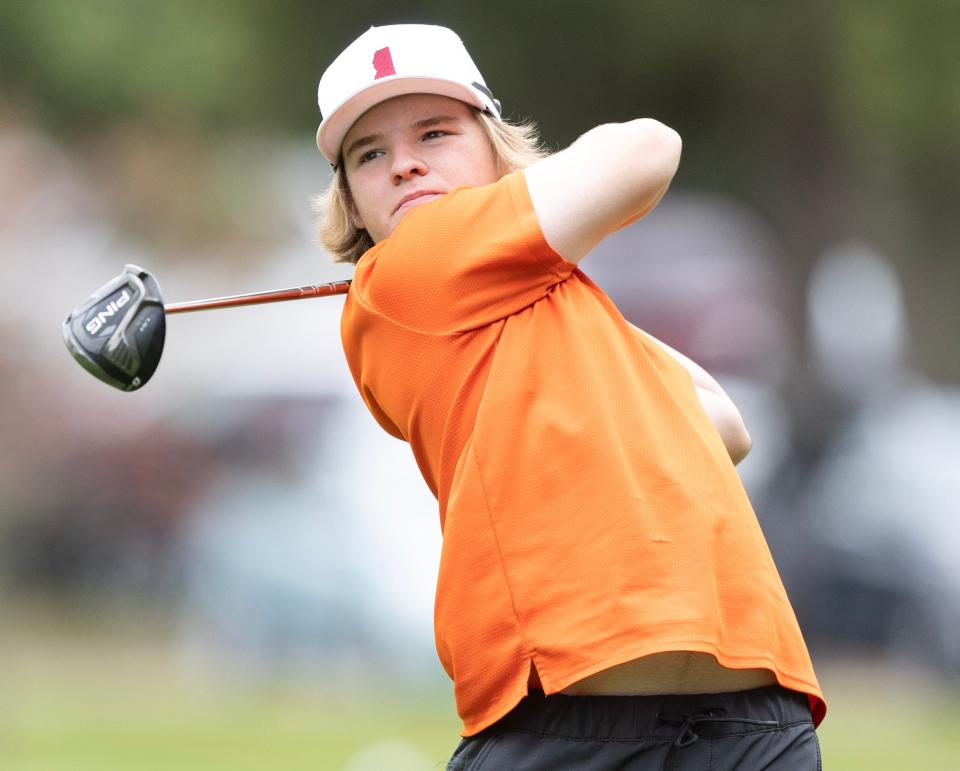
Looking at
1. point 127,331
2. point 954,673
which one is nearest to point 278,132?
point 954,673

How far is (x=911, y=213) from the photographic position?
13.4 metres

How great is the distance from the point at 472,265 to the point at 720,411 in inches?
25.6

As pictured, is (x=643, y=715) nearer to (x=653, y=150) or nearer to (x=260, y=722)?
(x=653, y=150)

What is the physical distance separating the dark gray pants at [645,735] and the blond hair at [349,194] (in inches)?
41.6

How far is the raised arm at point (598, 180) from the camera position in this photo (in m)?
2.61

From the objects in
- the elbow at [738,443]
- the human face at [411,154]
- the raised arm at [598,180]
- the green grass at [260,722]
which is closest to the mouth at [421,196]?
the human face at [411,154]

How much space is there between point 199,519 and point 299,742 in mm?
4485

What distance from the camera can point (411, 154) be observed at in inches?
115

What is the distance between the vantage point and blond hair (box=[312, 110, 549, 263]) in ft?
10.0

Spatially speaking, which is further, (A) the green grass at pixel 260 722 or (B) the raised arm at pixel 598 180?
(A) the green grass at pixel 260 722

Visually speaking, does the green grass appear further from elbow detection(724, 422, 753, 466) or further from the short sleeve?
the short sleeve

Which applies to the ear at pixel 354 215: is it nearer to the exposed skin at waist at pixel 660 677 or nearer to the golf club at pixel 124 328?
the golf club at pixel 124 328

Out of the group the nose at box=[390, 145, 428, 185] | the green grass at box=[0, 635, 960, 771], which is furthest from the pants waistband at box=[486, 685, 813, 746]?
the green grass at box=[0, 635, 960, 771]

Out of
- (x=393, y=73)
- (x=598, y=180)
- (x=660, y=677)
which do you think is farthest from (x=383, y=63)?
(x=660, y=677)
